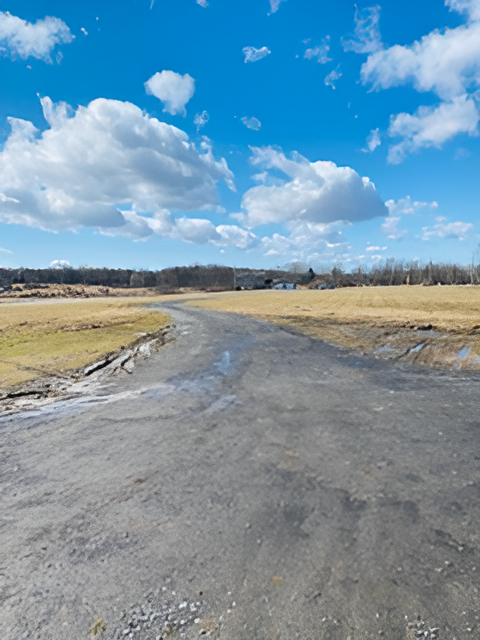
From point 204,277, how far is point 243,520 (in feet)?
298

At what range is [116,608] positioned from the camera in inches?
119

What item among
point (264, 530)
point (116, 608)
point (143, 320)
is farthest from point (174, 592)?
point (143, 320)

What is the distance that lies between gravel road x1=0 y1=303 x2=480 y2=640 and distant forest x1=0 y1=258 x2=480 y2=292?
7693 centimetres

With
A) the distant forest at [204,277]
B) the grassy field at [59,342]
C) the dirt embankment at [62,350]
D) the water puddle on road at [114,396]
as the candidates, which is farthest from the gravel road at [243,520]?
the distant forest at [204,277]

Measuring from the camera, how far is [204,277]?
307 feet

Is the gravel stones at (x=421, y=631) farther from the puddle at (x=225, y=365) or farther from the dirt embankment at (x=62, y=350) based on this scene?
the dirt embankment at (x=62, y=350)

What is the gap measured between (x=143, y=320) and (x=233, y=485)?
2042 centimetres

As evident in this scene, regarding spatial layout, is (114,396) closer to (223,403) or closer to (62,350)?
(223,403)

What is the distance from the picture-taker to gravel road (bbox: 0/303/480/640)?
2.92 metres

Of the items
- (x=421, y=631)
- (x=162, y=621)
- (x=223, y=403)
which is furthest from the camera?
(x=223, y=403)

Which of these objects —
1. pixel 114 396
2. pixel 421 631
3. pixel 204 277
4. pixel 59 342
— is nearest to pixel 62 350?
pixel 59 342

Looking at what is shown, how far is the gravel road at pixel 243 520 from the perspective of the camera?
2924mm

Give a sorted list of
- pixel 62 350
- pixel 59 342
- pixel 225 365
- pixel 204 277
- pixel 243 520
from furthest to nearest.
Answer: pixel 204 277 < pixel 59 342 < pixel 62 350 < pixel 225 365 < pixel 243 520

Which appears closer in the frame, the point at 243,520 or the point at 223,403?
the point at 243,520
